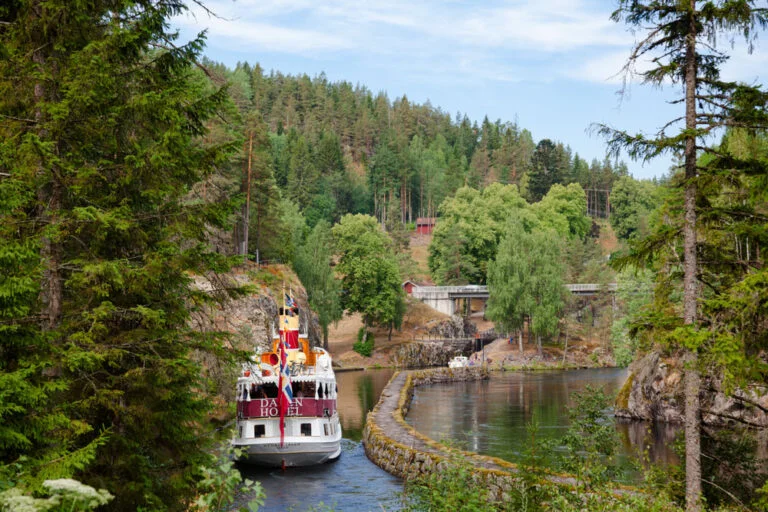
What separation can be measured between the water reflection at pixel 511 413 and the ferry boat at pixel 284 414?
6.48 meters

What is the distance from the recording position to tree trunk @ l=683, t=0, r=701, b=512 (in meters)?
14.2

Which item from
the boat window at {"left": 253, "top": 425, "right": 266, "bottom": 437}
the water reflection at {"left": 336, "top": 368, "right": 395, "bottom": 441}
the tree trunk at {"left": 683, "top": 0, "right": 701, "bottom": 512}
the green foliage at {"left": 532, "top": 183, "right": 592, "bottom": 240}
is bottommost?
the water reflection at {"left": 336, "top": 368, "right": 395, "bottom": 441}

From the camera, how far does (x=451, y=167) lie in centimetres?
15850

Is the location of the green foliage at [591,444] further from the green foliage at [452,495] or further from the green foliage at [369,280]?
the green foliage at [369,280]

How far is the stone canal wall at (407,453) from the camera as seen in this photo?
70.9 feet

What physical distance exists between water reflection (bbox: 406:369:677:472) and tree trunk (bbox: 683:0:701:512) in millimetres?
6905

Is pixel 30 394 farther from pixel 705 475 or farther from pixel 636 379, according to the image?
pixel 636 379

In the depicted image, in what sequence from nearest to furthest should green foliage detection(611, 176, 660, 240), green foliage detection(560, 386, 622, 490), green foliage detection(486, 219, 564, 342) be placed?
1. green foliage detection(560, 386, 622, 490)
2. green foliage detection(486, 219, 564, 342)
3. green foliage detection(611, 176, 660, 240)

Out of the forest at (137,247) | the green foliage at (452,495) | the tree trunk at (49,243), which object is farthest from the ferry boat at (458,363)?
the tree trunk at (49,243)

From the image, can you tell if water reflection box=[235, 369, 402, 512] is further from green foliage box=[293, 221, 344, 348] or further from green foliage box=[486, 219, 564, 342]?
green foliage box=[486, 219, 564, 342]

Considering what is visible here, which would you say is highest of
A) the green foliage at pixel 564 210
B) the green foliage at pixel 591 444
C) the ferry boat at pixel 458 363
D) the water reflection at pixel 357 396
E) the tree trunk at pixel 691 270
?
the green foliage at pixel 564 210

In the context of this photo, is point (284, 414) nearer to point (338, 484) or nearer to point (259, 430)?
point (259, 430)

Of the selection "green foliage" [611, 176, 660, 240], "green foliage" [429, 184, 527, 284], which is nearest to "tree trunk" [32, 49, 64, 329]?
"green foliage" [429, 184, 527, 284]

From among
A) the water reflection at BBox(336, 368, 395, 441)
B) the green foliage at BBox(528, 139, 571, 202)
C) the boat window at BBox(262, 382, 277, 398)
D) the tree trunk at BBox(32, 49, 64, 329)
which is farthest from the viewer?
the green foliage at BBox(528, 139, 571, 202)
